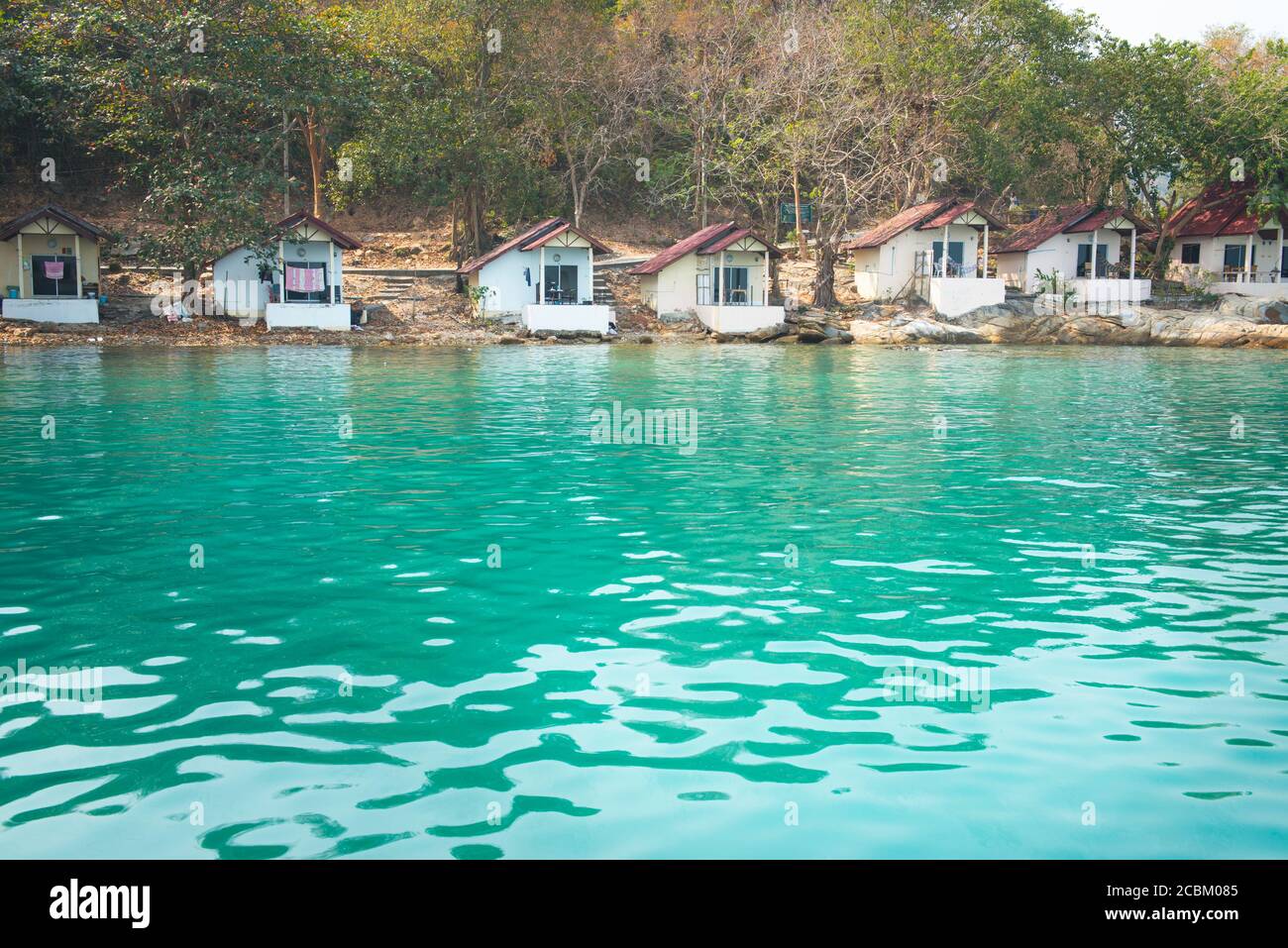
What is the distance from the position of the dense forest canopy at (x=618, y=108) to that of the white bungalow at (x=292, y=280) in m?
2.09

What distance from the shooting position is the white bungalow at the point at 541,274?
47906mm

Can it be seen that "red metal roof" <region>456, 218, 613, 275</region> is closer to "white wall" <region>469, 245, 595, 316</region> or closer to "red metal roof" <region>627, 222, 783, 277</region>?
"white wall" <region>469, 245, 595, 316</region>

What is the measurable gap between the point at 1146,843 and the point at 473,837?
10.3 feet

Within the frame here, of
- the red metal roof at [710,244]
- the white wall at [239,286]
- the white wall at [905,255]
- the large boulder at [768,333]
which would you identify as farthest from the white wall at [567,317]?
the white wall at [905,255]

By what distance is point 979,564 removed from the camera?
1020 cm

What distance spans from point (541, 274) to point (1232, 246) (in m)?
35.3

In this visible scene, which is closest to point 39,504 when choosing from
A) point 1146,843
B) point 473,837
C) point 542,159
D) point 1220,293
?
point 473,837

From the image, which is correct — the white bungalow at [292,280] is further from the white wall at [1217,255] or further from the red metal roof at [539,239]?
the white wall at [1217,255]

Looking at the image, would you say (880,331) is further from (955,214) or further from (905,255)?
(955,214)

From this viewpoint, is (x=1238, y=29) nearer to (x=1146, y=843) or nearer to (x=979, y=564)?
(x=979, y=564)

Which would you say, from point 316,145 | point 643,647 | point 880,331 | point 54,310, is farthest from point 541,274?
point 643,647

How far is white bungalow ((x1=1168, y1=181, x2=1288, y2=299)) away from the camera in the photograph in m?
56.0

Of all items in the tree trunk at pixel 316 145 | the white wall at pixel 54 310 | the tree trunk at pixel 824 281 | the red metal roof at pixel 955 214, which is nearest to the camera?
the white wall at pixel 54 310

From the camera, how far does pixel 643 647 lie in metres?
7.99
